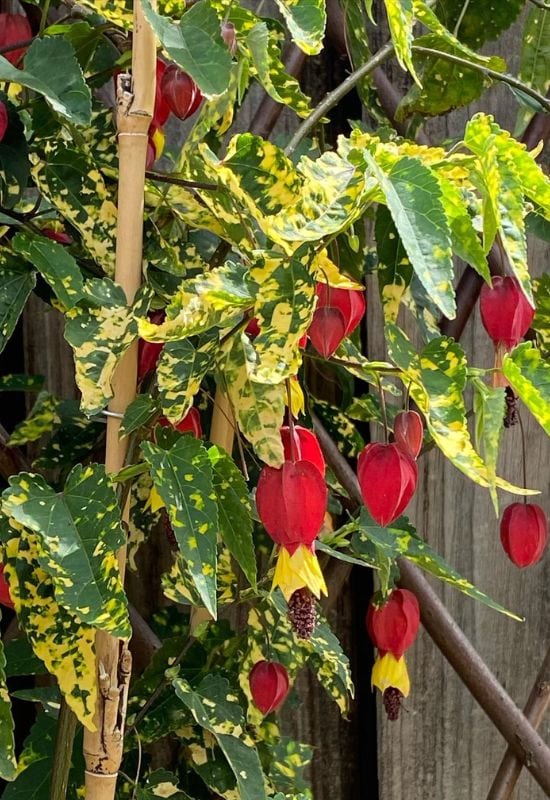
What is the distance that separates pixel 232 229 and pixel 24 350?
0.56 meters

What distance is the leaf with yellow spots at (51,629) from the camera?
1.71ft

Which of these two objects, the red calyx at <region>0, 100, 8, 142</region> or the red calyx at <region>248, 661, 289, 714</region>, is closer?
the red calyx at <region>0, 100, 8, 142</region>

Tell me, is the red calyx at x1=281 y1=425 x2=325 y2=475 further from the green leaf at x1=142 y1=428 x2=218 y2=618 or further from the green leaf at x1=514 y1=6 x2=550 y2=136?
the green leaf at x1=514 y1=6 x2=550 y2=136

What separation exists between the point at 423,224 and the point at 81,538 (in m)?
0.23

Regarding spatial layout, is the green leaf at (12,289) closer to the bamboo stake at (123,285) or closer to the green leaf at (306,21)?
the bamboo stake at (123,285)

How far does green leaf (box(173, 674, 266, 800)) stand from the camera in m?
0.61

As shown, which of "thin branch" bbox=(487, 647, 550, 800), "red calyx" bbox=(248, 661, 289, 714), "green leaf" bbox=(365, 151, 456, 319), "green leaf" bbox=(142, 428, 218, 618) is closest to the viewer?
"green leaf" bbox=(365, 151, 456, 319)

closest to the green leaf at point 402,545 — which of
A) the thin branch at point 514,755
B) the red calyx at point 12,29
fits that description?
the thin branch at point 514,755

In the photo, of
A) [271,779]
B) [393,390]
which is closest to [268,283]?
[393,390]

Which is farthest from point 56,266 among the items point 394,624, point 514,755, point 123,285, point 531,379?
point 514,755

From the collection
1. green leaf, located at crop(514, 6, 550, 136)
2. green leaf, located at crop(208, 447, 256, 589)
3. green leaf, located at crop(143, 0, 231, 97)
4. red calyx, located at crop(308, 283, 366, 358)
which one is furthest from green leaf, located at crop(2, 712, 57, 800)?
green leaf, located at crop(514, 6, 550, 136)

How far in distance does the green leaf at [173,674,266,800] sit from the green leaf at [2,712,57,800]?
0.11 metres

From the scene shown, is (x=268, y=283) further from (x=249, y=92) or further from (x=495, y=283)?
(x=249, y=92)

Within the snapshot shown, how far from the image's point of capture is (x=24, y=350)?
101cm
